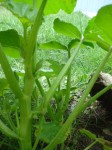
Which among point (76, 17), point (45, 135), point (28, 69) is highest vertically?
point (28, 69)

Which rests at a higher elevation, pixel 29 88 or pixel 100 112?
pixel 29 88

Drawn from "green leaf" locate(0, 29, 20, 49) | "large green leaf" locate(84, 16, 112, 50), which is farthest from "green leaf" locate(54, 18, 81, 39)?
"green leaf" locate(0, 29, 20, 49)

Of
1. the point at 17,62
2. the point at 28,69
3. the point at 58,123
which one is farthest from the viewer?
the point at 17,62

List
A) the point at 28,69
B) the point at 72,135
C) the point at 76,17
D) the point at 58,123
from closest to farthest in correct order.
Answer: the point at 28,69 → the point at 58,123 → the point at 72,135 → the point at 76,17

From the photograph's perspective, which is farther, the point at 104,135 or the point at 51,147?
the point at 104,135

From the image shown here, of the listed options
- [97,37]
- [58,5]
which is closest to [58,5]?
[58,5]

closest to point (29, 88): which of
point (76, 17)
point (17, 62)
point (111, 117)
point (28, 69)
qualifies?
point (28, 69)

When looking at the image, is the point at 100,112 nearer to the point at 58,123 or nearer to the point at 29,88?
the point at 58,123
